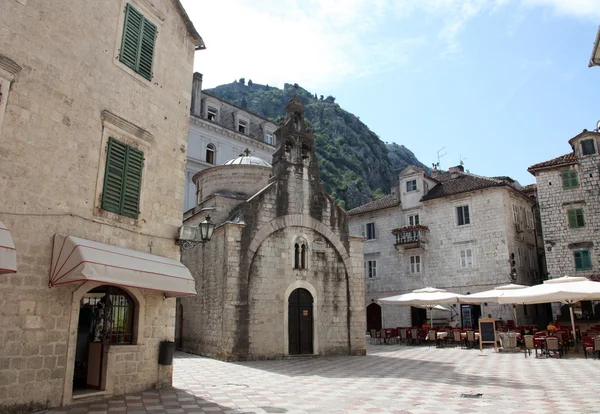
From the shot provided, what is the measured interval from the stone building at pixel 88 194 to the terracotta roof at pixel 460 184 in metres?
22.7

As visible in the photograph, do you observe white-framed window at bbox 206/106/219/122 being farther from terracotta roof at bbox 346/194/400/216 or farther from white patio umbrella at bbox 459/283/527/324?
white patio umbrella at bbox 459/283/527/324

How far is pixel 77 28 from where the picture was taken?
30.8ft

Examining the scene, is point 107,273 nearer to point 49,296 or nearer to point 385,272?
point 49,296

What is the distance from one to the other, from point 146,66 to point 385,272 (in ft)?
84.3

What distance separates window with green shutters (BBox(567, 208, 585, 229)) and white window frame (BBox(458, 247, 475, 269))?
6.12 m

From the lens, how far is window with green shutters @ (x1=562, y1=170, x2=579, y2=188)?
27.7 metres

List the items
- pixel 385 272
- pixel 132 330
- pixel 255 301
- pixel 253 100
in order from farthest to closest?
1. pixel 253 100
2. pixel 385 272
3. pixel 255 301
4. pixel 132 330

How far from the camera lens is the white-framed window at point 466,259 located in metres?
28.9

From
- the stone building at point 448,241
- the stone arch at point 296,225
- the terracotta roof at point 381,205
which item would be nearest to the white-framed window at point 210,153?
the terracotta roof at point 381,205

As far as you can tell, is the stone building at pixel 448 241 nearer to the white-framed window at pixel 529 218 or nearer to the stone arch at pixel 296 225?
the white-framed window at pixel 529 218

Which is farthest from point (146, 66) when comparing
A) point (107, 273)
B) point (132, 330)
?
point (132, 330)

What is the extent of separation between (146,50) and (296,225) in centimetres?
966

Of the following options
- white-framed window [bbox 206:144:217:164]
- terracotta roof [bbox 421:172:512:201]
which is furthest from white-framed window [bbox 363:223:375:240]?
white-framed window [bbox 206:144:217:164]

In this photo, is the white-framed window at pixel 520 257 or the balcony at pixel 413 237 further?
the balcony at pixel 413 237
